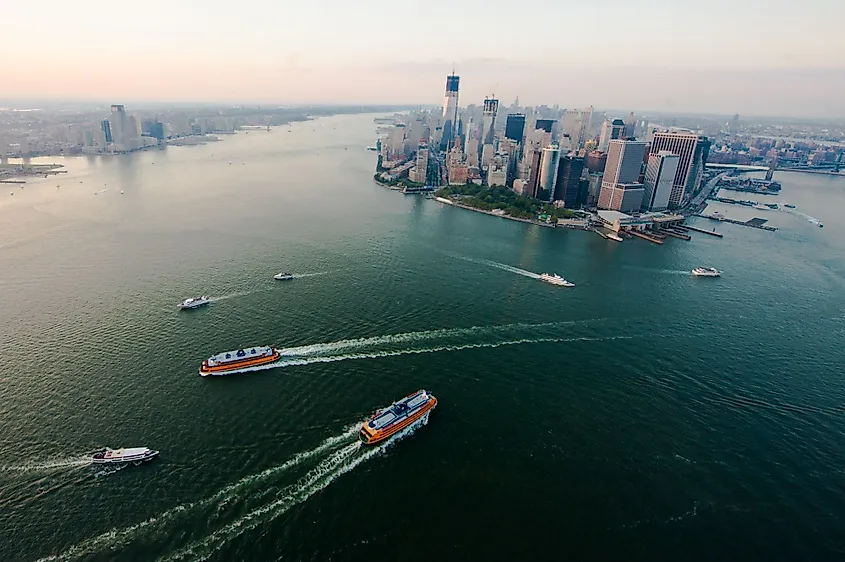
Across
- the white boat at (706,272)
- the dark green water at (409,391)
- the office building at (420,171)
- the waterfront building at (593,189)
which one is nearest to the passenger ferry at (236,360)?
the dark green water at (409,391)

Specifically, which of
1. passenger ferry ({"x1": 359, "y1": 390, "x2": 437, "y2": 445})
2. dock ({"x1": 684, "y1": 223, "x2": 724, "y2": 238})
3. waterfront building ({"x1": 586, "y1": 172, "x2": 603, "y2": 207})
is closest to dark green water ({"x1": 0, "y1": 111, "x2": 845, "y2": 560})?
passenger ferry ({"x1": 359, "y1": 390, "x2": 437, "y2": 445})

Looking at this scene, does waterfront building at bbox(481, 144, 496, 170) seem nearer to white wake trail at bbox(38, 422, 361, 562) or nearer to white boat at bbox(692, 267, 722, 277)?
white boat at bbox(692, 267, 722, 277)

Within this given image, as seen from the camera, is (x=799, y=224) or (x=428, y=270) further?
(x=799, y=224)

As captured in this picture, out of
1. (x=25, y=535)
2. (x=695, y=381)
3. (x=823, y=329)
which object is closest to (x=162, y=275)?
(x=25, y=535)

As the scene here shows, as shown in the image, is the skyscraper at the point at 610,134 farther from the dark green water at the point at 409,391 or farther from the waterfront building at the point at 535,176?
the dark green water at the point at 409,391

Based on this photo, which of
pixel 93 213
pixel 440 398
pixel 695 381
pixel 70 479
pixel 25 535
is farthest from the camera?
pixel 93 213

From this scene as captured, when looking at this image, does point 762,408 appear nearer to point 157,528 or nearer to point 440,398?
point 440,398
